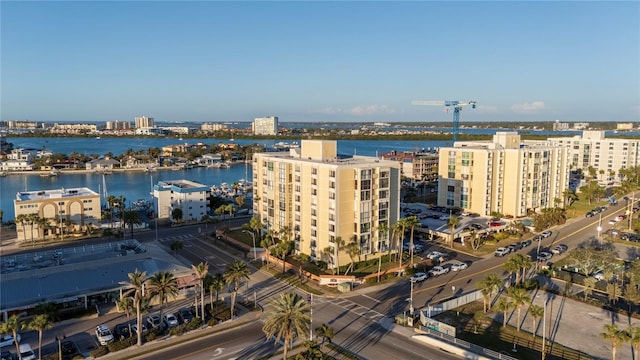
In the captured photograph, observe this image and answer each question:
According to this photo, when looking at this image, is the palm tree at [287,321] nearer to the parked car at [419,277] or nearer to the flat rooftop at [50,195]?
the parked car at [419,277]

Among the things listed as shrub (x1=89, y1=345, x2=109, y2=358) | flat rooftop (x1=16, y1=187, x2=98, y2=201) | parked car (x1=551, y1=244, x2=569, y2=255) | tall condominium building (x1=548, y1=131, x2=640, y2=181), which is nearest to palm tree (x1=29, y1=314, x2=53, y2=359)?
shrub (x1=89, y1=345, x2=109, y2=358)

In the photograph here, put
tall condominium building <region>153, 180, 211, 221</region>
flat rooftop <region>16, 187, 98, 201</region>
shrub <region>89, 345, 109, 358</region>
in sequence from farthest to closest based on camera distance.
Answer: tall condominium building <region>153, 180, 211, 221</region>
flat rooftop <region>16, 187, 98, 201</region>
shrub <region>89, 345, 109, 358</region>

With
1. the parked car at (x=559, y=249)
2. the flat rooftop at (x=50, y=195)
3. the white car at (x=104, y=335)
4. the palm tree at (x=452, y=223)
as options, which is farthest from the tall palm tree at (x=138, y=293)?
the parked car at (x=559, y=249)

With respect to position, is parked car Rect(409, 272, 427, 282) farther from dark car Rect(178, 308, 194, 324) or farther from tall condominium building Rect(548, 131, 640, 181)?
tall condominium building Rect(548, 131, 640, 181)

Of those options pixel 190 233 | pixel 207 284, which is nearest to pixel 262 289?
pixel 207 284

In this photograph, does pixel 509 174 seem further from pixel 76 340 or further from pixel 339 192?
pixel 76 340

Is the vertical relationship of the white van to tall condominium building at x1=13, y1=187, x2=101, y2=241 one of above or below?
below
